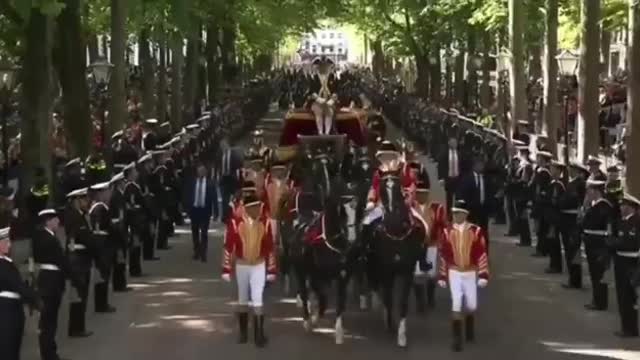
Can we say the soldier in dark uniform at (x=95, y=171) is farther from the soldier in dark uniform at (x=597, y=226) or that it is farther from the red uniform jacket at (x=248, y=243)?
the soldier in dark uniform at (x=597, y=226)

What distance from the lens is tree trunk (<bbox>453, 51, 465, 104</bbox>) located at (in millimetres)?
58231

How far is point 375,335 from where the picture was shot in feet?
58.3

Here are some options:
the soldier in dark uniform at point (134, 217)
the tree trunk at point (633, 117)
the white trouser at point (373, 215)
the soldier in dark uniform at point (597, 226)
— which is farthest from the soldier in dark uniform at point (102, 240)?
the tree trunk at point (633, 117)

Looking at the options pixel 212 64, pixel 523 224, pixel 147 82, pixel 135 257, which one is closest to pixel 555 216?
pixel 523 224

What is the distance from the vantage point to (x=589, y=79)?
30375 mm

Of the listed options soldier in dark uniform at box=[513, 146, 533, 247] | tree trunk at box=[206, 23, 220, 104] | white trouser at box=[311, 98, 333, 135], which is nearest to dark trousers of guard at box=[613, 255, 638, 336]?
soldier in dark uniform at box=[513, 146, 533, 247]

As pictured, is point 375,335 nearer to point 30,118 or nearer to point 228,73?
point 30,118

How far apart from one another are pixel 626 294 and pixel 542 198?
18.6 ft

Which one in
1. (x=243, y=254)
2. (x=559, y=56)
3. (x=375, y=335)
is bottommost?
(x=375, y=335)

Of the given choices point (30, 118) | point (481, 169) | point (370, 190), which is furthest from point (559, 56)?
point (370, 190)

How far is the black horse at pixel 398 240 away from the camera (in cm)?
1692

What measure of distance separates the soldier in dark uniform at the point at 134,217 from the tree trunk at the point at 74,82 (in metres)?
6.58

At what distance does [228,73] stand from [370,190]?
153 ft

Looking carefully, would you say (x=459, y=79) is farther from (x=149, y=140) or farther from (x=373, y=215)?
(x=373, y=215)
